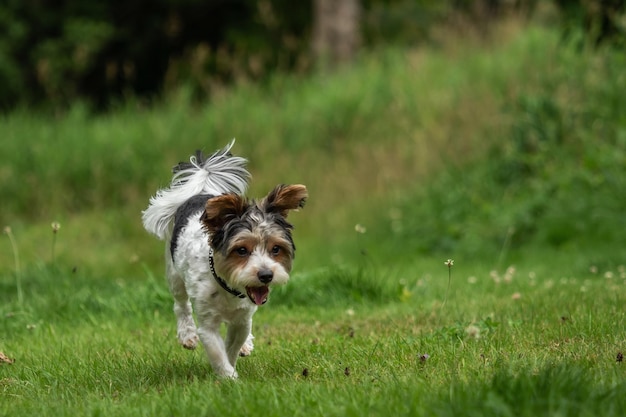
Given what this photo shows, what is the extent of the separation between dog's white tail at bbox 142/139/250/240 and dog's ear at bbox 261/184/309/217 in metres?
0.92

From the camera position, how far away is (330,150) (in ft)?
51.4

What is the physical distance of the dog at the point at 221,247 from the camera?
5516 mm

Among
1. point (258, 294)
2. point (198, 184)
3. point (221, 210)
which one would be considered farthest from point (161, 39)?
point (258, 294)

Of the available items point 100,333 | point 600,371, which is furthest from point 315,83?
point 600,371

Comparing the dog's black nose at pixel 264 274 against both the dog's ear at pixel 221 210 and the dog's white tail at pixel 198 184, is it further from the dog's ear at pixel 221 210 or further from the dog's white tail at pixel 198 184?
the dog's white tail at pixel 198 184

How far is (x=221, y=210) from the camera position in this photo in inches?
223

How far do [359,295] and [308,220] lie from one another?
5244mm

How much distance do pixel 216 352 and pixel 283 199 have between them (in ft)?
3.12

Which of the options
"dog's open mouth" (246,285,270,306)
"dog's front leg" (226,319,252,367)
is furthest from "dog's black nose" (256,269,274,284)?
"dog's front leg" (226,319,252,367)

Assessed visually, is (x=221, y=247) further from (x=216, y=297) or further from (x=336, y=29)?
(x=336, y=29)

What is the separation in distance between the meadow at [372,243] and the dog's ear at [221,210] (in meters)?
0.86

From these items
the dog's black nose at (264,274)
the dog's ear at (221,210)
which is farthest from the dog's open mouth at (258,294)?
the dog's ear at (221,210)

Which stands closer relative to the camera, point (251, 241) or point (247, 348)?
point (251, 241)

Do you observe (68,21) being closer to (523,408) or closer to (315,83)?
(315,83)
